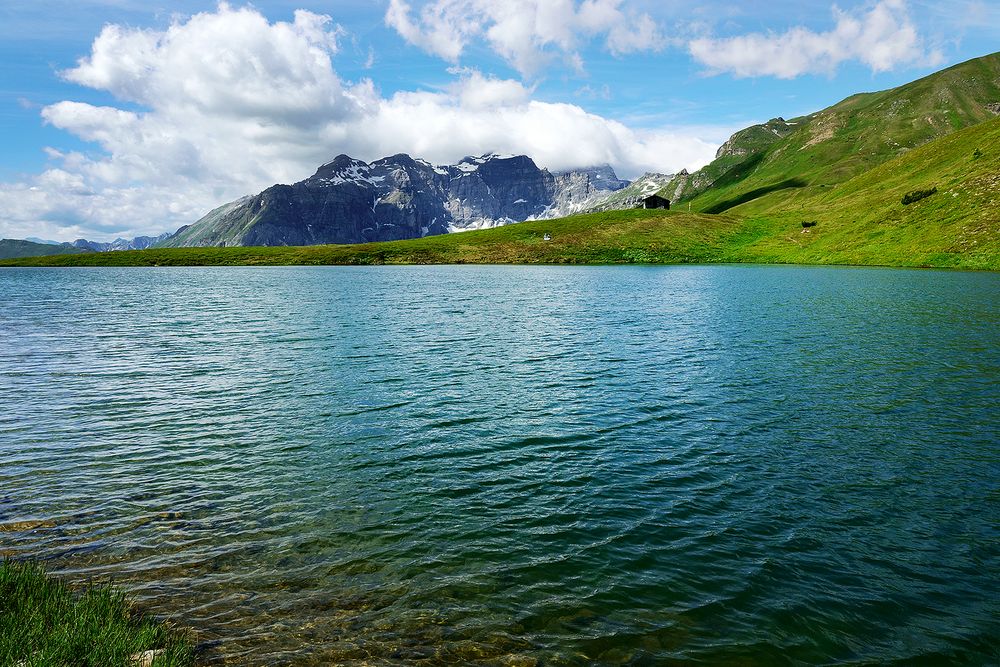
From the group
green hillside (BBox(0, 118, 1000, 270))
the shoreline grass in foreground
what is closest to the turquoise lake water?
the shoreline grass in foreground

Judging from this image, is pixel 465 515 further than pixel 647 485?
No

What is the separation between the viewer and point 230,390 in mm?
29359

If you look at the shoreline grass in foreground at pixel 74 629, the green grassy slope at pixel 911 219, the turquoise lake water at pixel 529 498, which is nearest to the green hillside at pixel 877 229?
the green grassy slope at pixel 911 219

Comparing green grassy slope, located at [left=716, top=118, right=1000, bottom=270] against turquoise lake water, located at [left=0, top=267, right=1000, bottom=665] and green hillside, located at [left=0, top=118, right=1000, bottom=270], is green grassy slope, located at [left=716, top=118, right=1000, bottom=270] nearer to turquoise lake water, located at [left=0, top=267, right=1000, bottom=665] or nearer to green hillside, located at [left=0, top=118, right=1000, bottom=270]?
green hillside, located at [left=0, top=118, right=1000, bottom=270]

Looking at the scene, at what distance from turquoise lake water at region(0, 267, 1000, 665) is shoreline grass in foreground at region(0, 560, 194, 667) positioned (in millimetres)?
730

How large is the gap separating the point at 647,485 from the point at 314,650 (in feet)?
36.7

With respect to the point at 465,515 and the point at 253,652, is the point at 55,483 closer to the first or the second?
the point at 253,652

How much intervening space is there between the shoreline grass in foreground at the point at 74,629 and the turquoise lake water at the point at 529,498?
730mm

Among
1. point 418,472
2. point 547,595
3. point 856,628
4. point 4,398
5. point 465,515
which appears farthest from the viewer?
point 4,398

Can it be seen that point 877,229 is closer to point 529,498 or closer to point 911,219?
point 911,219

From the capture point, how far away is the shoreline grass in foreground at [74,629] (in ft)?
28.5

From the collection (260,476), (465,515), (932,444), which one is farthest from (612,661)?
(932,444)

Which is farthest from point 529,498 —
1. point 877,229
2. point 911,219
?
point 877,229

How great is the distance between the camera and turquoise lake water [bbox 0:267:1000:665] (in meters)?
10.7
